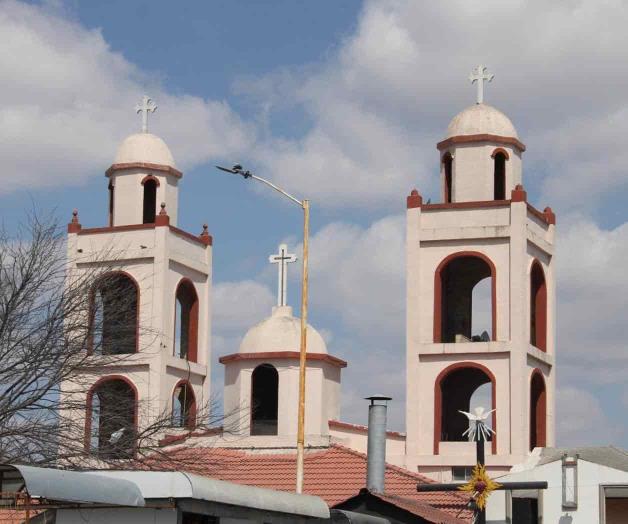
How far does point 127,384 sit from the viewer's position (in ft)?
192

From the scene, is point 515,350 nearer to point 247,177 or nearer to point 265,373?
point 265,373

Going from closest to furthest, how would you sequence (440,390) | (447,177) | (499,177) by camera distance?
(440,390), (499,177), (447,177)

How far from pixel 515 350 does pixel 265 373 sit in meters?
8.12

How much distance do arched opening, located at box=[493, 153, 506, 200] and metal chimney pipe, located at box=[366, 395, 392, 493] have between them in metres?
12.0

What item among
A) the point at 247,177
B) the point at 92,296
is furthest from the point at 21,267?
the point at 247,177

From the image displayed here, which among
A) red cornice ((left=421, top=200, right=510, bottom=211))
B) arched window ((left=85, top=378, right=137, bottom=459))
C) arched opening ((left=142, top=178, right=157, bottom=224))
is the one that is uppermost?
arched opening ((left=142, top=178, right=157, bottom=224))

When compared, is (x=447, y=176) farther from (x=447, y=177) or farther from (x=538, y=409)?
(x=538, y=409)

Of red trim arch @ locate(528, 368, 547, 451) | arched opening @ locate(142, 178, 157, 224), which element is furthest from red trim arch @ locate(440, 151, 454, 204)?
arched opening @ locate(142, 178, 157, 224)

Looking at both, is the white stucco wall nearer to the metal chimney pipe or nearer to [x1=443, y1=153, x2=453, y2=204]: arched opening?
the metal chimney pipe

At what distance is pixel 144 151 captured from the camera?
59750 mm

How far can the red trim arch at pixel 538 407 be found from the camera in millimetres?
55250

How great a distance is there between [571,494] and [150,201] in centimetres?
2247

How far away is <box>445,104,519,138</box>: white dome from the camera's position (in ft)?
181

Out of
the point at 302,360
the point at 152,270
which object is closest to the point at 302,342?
the point at 302,360
